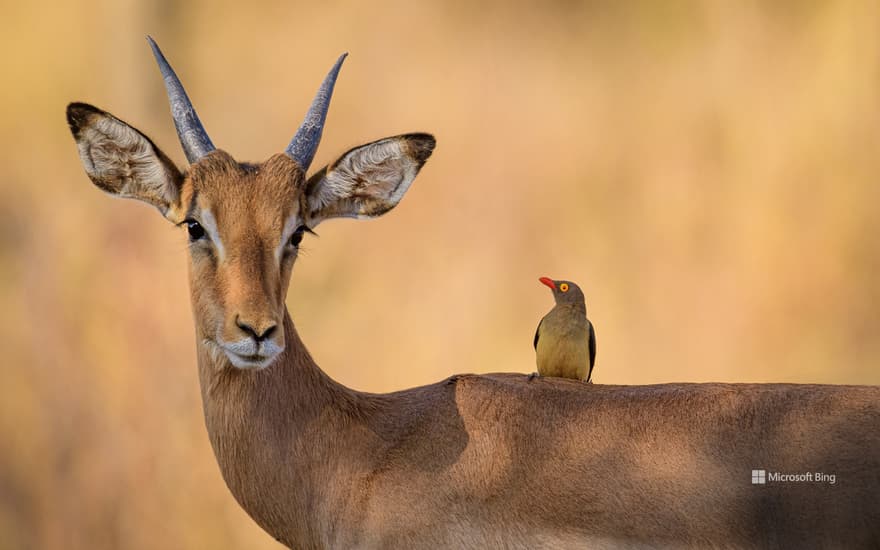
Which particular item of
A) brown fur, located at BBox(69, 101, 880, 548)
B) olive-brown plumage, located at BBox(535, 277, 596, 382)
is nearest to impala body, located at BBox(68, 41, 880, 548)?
brown fur, located at BBox(69, 101, 880, 548)

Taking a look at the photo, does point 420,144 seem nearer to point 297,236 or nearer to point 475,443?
point 297,236

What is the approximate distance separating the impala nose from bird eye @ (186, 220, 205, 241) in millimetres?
578

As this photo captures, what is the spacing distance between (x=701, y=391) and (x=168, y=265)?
5628 mm

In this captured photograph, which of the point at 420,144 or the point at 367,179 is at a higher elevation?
the point at 420,144

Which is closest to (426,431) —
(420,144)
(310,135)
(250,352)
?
(250,352)

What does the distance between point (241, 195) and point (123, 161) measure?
2.05ft

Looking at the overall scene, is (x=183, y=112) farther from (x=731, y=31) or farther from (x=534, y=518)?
(x=731, y=31)

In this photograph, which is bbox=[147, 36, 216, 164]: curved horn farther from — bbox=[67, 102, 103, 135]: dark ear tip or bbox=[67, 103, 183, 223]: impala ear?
bbox=[67, 102, 103, 135]: dark ear tip

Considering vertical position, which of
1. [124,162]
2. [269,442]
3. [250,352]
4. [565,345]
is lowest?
[269,442]

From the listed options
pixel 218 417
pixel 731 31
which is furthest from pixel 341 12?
pixel 218 417

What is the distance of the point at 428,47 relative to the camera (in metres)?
10.5

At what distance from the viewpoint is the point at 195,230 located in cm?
531

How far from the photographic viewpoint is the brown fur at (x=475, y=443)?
4.94m

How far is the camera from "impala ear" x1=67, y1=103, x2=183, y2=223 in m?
5.33
